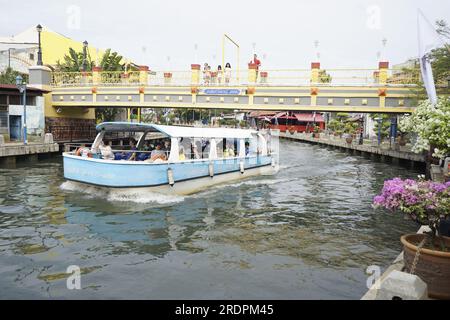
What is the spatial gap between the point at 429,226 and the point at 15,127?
28861mm

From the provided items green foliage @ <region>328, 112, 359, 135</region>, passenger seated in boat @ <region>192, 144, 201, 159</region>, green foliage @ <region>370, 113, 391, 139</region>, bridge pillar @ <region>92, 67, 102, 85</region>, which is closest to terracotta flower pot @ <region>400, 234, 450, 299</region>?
passenger seated in boat @ <region>192, 144, 201, 159</region>

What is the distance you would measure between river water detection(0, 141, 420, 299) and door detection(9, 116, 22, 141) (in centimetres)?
1266

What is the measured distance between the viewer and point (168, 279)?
27.2ft

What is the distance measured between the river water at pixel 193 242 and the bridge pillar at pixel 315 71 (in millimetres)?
9436

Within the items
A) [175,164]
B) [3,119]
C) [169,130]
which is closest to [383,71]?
[169,130]

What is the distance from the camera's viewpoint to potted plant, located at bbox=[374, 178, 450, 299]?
619cm

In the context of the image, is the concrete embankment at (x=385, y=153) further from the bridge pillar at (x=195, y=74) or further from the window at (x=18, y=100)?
the window at (x=18, y=100)

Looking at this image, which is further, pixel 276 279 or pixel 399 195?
pixel 276 279

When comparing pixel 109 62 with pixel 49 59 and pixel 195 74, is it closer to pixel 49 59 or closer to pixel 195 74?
pixel 195 74

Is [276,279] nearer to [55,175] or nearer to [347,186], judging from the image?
[347,186]

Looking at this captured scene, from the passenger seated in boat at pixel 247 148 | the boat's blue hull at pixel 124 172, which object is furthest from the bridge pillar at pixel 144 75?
the boat's blue hull at pixel 124 172

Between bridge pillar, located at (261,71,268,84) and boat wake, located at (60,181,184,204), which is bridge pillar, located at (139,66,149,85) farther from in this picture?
boat wake, located at (60,181,184,204)

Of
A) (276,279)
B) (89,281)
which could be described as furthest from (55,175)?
(276,279)
